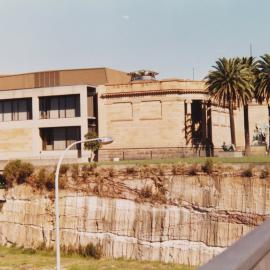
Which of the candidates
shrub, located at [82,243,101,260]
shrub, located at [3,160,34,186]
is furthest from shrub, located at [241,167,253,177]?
shrub, located at [3,160,34,186]

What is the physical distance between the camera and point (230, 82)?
161 feet

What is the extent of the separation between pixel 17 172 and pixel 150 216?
14.0 meters

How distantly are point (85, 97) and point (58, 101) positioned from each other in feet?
13.8

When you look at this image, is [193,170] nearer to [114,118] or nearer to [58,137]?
[114,118]

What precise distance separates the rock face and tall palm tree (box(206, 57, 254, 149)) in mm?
14679

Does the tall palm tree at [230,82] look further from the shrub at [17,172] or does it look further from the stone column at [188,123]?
the shrub at [17,172]

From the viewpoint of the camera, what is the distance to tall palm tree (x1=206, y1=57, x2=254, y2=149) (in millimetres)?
48969

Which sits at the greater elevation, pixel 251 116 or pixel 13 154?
pixel 251 116

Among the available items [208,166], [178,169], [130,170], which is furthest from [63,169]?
[208,166]

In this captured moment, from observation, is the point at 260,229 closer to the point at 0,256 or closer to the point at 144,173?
the point at 144,173

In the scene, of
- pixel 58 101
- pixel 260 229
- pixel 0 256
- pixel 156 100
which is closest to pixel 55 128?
pixel 58 101

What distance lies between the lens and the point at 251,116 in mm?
66750

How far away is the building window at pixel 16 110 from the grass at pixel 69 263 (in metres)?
22.0

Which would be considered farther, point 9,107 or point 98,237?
point 9,107
